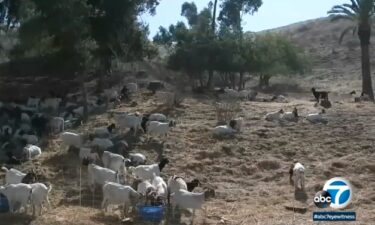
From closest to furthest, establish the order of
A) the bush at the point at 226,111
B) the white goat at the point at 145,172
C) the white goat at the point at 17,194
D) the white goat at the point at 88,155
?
the white goat at the point at 17,194 < the white goat at the point at 145,172 < the white goat at the point at 88,155 < the bush at the point at 226,111

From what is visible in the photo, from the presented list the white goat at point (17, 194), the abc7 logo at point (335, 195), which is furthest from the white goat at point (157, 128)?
the white goat at point (17, 194)

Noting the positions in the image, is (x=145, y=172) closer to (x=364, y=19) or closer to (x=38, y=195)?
(x=38, y=195)

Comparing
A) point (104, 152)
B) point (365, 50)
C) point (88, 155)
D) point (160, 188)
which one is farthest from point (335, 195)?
point (365, 50)

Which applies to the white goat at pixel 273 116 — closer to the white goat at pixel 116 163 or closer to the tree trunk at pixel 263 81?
the white goat at pixel 116 163

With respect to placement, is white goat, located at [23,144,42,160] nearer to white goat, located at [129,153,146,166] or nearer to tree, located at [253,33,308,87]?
white goat, located at [129,153,146,166]

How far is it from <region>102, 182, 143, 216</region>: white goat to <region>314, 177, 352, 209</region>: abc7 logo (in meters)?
4.00

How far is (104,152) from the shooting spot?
16078 millimetres

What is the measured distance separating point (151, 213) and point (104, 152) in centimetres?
446

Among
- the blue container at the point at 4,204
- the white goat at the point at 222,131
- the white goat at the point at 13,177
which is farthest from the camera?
the white goat at the point at 222,131

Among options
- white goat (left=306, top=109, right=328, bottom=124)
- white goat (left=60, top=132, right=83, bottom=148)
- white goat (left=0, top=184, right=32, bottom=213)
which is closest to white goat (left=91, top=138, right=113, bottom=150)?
white goat (left=60, top=132, right=83, bottom=148)

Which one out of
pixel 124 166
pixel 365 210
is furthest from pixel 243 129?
pixel 365 210

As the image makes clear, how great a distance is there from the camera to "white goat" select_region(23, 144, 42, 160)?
56.3 feet

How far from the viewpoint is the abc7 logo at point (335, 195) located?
42.0ft

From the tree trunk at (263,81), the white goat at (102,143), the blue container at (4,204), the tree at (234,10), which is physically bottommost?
the blue container at (4,204)
